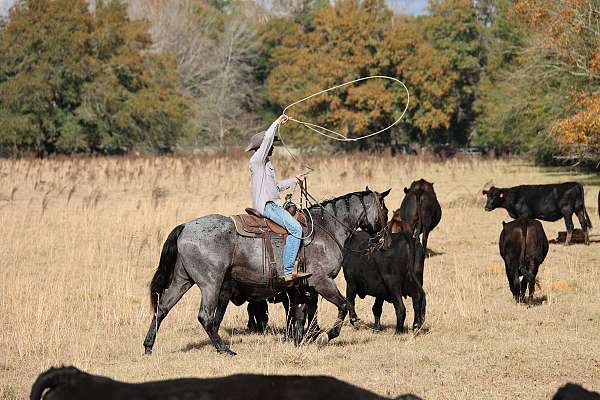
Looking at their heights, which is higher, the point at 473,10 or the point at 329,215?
the point at 473,10

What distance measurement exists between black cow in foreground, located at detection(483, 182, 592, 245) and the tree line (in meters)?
9.93

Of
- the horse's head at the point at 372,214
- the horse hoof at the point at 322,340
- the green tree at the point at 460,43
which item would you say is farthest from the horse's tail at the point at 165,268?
the green tree at the point at 460,43

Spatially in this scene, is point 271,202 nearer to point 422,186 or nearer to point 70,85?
point 422,186

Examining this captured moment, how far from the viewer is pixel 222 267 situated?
10.2m

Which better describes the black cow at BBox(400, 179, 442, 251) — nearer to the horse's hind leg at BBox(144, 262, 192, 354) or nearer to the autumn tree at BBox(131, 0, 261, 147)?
the horse's hind leg at BBox(144, 262, 192, 354)

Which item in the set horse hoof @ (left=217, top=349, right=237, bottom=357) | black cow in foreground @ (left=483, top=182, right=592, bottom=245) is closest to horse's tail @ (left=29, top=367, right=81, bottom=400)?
horse hoof @ (left=217, top=349, right=237, bottom=357)

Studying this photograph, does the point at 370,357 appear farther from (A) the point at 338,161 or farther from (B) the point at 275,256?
(A) the point at 338,161

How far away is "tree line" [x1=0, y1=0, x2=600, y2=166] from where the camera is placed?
36.1 metres

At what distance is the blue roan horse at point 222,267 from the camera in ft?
33.2

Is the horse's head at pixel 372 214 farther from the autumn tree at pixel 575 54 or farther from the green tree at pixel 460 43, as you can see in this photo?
the green tree at pixel 460 43

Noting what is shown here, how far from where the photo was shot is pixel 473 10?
64.0 metres

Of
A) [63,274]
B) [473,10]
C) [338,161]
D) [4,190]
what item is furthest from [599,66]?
[473,10]

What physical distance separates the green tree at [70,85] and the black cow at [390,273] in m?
37.4

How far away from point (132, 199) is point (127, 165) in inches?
367
